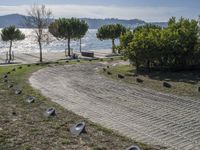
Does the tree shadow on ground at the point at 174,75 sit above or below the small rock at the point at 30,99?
above

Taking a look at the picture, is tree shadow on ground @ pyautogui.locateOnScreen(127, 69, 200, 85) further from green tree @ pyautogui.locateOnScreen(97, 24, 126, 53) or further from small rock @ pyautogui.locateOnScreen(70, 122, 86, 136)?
green tree @ pyautogui.locateOnScreen(97, 24, 126, 53)

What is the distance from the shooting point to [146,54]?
31844 millimetres

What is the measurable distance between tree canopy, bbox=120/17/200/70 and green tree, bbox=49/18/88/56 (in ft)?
110

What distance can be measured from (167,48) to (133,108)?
1500 cm

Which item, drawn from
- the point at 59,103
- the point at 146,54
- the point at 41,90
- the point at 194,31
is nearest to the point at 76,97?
the point at 59,103

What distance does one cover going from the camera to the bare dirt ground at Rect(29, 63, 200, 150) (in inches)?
529

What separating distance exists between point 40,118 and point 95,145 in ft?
14.8

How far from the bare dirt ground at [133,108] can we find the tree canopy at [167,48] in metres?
5.84

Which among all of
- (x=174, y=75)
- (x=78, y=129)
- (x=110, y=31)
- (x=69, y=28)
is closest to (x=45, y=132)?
(x=78, y=129)

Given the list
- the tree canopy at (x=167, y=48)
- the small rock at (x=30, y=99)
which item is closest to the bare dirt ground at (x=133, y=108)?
the small rock at (x=30, y=99)

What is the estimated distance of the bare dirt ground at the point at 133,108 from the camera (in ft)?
44.1

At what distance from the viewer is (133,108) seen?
18156 millimetres

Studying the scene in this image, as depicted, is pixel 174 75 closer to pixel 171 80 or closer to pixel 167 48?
pixel 171 80

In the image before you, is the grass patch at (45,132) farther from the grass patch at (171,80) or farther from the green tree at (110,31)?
the green tree at (110,31)
